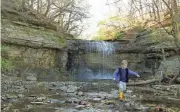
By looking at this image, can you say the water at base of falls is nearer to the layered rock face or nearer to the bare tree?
the layered rock face

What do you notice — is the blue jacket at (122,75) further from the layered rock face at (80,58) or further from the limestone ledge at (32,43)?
the limestone ledge at (32,43)

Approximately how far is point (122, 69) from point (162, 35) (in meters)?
11.1

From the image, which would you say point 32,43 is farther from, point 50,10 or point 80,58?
point 50,10

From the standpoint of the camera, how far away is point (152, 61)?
86.3 ft

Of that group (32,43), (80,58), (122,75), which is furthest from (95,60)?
(122,75)

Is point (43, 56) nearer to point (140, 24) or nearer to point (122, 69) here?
point (140, 24)

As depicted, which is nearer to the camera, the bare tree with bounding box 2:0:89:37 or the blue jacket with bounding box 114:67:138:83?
the blue jacket with bounding box 114:67:138:83

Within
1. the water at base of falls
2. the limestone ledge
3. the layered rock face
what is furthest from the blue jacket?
the water at base of falls

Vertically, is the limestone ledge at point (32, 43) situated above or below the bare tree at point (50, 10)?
below

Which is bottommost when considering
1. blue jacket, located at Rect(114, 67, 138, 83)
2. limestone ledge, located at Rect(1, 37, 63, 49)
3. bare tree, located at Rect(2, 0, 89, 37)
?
blue jacket, located at Rect(114, 67, 138, 83)

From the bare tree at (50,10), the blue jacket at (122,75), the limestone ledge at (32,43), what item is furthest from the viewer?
the bare tree at (50,10)

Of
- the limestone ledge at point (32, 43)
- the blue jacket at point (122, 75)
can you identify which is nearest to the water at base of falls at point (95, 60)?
the limestone ledge at point (32, 43)

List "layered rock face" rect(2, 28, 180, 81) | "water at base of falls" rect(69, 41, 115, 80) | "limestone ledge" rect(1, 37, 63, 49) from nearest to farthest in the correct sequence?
1. "limestone ledge" rect(1, 37, 63, 49)
2. "layered rock face" rect(2, 28, 180, 81)
3. "water at base of falls" rect(69, 41, 115, 80)

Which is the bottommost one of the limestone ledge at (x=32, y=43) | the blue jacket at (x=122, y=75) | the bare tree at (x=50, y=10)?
the blue jacket at (x=122, y=75)
